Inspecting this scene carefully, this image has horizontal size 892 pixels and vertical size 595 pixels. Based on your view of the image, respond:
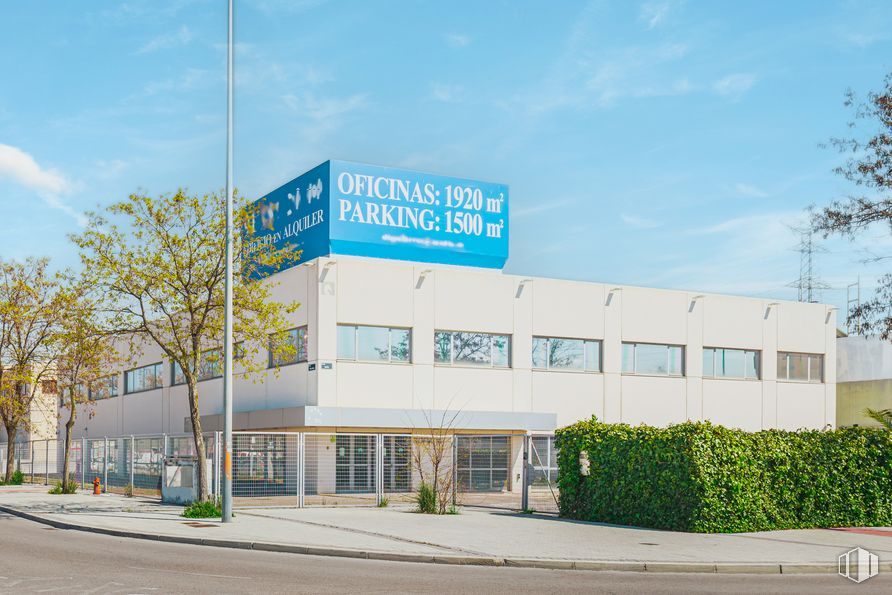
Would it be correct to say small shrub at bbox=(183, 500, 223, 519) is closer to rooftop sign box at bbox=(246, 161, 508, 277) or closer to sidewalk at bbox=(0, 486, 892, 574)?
sidewalk at bbox=(0, 486, 892, 574)

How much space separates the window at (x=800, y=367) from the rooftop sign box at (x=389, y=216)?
13.9 m

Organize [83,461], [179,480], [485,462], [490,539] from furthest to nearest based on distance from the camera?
[485,462]
[83,461]
[179,480]
[490,539]

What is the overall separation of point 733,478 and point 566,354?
20.2 m

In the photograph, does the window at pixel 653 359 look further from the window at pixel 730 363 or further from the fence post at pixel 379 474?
the fence post at pixel 379 474

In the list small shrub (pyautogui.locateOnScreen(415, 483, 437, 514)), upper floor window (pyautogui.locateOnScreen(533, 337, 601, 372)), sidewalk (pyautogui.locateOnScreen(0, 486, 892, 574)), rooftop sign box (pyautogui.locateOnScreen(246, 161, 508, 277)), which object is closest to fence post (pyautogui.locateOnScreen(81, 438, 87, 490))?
rooftop sign box (pyautogui.locateOnScreen(246, 161, 508, 277))

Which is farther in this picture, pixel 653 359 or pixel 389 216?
pixel 653 359

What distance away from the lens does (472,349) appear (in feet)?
127

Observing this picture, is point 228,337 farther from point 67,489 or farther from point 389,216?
point 389,216

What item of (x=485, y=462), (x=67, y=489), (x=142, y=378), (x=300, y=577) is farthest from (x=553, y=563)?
(x=142, y=378)

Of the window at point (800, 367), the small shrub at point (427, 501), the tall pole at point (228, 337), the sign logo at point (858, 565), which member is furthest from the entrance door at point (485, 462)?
the sign logo at point (858, 565)

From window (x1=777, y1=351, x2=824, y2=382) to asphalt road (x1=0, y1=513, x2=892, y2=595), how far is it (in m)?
31.4

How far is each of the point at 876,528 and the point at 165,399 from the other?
35.0 m

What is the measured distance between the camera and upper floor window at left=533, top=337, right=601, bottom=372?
4025 centimetres

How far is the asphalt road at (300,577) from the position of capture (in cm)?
1280
